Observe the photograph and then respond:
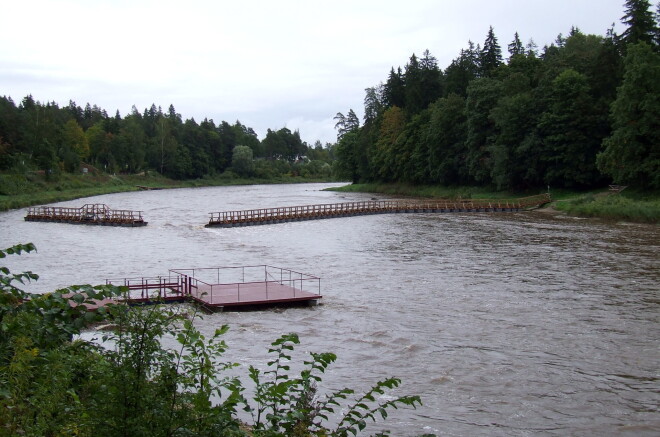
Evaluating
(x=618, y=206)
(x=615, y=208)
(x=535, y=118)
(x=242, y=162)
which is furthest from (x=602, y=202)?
(x=242, y=162)

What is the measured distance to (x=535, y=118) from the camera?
78.8 meters

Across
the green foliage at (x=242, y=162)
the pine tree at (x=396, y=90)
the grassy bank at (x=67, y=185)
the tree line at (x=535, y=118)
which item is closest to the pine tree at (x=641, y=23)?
the tree line at (x=535, y=118)

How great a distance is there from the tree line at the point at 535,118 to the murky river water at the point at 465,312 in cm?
1377

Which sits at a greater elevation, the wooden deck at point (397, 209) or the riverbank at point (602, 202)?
the riverbank at point (602, 202)

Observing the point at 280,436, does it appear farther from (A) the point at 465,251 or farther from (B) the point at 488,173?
(B) the point at 488,173

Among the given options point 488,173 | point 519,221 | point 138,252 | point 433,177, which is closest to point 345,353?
point 138,252

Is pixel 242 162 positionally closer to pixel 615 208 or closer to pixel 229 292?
pixel 615 208

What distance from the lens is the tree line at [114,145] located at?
104 meters

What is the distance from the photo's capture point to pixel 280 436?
6.76 m

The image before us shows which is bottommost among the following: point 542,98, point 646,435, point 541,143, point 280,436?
point 646,435

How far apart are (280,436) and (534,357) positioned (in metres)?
13.8

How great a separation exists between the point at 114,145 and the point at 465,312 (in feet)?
429

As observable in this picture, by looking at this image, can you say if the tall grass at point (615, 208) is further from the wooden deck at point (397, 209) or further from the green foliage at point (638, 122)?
the wooden deck at point (397, 209)

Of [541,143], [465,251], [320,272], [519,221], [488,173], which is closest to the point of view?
[320,272]
